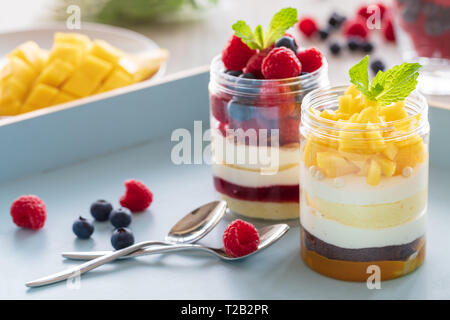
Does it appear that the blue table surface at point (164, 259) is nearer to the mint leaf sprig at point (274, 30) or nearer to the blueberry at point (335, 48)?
the mint leaf sprig at point (274, 30)

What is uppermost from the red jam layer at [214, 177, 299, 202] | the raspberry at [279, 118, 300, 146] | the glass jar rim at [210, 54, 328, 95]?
the glass jar rim at [210, 54, 328, 95]

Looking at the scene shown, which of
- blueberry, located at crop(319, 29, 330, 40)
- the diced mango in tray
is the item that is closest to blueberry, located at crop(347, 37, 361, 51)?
blueberry, located at crop(319, 29, 330, 40)

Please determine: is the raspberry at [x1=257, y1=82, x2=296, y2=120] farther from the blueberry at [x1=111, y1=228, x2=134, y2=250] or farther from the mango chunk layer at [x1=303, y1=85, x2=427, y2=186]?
the blueberry at [x1=111, y1=228, x2=134, y2=250]

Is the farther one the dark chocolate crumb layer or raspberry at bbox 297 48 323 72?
raspberry at bbox 297 48 323 72

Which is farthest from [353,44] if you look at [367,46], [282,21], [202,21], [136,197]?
[136,197]

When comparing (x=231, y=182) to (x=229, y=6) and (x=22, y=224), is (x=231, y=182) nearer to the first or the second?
(x=22, y=224)

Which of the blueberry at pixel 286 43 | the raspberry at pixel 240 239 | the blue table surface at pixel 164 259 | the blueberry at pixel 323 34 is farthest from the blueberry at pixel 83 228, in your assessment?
the blueberry at pixel 323 34
